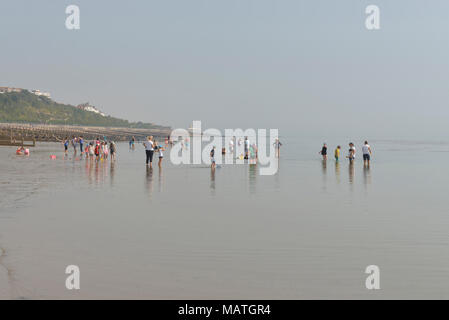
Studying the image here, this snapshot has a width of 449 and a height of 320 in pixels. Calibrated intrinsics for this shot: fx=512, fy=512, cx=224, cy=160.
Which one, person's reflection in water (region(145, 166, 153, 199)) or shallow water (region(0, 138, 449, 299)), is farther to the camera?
person's reflection in water (region(145, 166, 153, 199))

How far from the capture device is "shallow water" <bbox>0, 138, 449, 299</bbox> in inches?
273

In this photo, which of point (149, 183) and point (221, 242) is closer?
point (221, 242)

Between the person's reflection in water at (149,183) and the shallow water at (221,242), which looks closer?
the shallow water at (221,242)

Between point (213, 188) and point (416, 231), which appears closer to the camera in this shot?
point (416, 231)

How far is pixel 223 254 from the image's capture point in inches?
344

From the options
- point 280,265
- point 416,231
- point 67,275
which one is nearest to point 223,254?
point 280,265

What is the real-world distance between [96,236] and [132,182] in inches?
431

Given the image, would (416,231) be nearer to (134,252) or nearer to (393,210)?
(393,210)

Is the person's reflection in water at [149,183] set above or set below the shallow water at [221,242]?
above

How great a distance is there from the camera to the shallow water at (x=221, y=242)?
693 cm

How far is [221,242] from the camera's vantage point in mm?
9680

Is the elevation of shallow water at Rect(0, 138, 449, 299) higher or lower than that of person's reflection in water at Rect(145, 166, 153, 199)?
lower

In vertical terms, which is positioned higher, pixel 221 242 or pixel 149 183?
pixel 149 183
